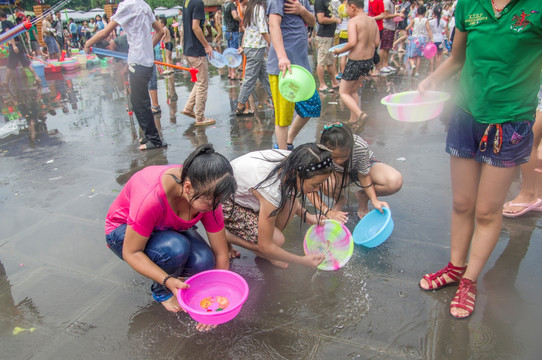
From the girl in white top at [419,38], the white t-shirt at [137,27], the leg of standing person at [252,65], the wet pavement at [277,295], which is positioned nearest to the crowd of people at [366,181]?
the wet pavement at [277,295]

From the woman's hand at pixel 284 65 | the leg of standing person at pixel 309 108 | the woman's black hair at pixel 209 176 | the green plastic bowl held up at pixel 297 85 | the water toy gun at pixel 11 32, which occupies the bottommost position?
the leg of standing person at pixel 309 108

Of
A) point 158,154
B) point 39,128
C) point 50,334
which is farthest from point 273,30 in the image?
point 39,128

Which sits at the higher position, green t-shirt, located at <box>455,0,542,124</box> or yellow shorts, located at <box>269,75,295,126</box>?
green t-shirt, located at <box>455,0,542,124</box>

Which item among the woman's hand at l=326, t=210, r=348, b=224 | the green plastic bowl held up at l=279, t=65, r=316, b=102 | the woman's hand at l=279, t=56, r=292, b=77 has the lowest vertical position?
the woman's hand at l=326, t=210, r=348, b=224

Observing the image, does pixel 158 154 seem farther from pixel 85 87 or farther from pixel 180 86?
pixel 85 87

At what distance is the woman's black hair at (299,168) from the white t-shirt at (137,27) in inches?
119

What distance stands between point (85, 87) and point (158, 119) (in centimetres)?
412

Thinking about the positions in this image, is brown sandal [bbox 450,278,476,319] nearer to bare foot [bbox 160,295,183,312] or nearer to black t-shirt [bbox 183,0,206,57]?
bare foot [bbox 160,295,183,312]

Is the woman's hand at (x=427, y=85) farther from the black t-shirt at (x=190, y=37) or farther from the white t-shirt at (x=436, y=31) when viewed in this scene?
the white t-shirt at (x=436, y=31)

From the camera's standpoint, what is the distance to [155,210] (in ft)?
6.07

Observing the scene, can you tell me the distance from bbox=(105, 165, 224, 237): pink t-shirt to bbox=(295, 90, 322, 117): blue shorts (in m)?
1.90

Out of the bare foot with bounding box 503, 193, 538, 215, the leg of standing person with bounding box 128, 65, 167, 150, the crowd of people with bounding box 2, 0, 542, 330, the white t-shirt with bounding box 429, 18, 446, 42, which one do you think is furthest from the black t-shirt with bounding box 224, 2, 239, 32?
the bare foot with bounding box 503, 193, 538, 215

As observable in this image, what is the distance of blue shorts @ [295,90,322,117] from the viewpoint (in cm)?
370

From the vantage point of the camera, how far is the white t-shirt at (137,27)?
4.26 m
